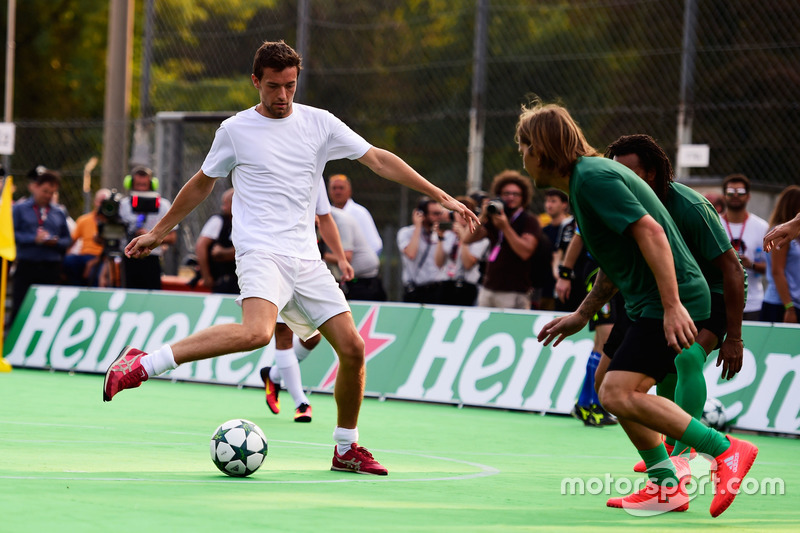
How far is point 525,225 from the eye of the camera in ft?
43.2

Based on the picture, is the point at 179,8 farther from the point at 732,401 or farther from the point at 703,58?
the point at 732,401

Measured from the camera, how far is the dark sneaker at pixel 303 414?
10328mm

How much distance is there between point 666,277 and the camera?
5539 mm

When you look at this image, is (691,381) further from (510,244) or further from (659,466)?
(510,244)

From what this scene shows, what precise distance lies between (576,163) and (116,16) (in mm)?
15631

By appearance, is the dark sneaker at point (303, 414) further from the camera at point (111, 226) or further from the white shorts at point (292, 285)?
the camera at point (111, 226)

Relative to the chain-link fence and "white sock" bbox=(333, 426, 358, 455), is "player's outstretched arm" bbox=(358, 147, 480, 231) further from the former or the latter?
the chain-link fence

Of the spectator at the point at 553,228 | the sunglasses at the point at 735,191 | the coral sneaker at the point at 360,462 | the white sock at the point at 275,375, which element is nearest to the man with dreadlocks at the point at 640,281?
the coral sneaker at the point at 360,462

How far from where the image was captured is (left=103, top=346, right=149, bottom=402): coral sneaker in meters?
6.53

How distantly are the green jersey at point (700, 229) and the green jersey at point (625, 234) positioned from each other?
1.07 feet

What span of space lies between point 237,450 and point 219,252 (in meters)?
8.18

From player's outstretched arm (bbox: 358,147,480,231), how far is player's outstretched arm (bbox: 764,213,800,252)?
1.50m

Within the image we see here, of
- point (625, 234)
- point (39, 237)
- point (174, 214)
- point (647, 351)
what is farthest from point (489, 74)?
point (625, 234)

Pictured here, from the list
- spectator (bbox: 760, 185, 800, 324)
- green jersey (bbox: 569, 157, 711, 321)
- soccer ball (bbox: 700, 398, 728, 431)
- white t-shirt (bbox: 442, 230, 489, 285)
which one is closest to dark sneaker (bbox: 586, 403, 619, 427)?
soccer ball (bbox: 700, 398, 728, 431)
